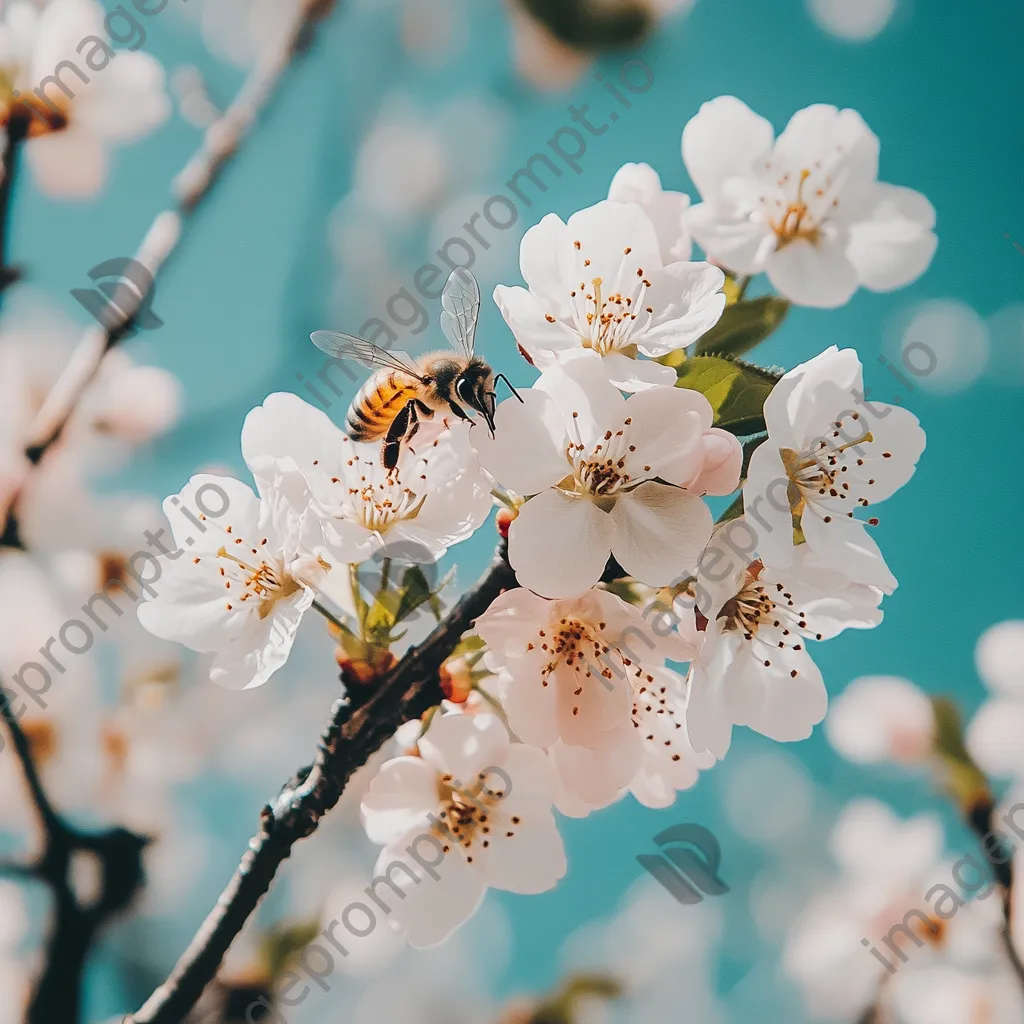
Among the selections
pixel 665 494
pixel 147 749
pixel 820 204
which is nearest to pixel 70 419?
pixel 147 749

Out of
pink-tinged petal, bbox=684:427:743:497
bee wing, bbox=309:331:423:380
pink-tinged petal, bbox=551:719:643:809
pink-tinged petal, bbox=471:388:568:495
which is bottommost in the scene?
pink-tinged petal, bbox=551:719:643:809

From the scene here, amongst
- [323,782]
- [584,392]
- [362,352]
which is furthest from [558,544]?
[362,352]

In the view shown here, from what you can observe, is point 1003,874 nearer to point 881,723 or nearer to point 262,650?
point 881,723

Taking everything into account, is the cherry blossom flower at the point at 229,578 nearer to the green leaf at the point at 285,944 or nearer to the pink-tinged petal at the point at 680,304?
the pink-tinged petal at the point at 680,304

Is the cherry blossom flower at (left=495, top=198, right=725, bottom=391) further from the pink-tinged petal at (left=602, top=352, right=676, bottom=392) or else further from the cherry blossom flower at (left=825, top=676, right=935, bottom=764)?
the cherry blossom flower at (left=825, top=676, right=935, bottom=764)

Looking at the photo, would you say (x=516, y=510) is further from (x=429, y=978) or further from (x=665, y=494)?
(x=429, y=978)

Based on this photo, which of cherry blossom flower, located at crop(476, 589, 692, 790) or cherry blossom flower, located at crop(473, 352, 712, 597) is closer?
Answer: cherry blossom flower, located at crop(473, 352, 712, 597)

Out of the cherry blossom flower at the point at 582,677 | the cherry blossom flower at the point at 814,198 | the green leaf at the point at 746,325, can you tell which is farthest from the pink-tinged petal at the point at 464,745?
the cherry blossom flower at the point at 814,198

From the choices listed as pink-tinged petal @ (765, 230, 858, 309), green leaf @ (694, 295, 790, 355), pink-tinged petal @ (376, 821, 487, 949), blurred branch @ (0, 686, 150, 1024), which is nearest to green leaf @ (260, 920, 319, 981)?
blurred branch @ (0, 686, 150, 1024)
